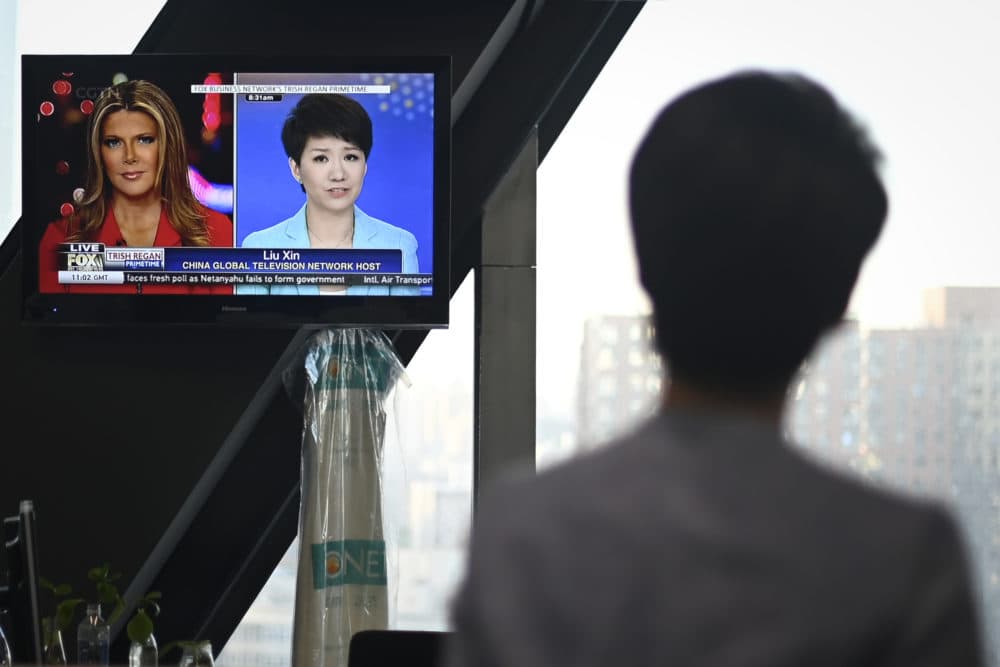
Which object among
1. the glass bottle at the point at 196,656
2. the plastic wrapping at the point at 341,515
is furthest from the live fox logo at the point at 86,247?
the glass bottle at the point at 196,656

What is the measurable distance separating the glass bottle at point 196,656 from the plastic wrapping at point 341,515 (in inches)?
15.5

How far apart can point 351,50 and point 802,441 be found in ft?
Answer: 6.02

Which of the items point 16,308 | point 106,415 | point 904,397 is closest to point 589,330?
point 904,397

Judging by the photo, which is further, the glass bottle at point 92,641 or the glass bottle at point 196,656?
A: the glass bottle at point 92,641

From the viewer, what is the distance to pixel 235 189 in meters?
3.36

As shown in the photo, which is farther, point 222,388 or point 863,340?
point 863,340

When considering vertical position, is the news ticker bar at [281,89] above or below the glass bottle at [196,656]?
above

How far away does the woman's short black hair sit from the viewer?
338 cm

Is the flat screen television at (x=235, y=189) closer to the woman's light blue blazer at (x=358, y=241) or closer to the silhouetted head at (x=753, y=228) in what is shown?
the woman's light blue blazer at (x=358, y=241)

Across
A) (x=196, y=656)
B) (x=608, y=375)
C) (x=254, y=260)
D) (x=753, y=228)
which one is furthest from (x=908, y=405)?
(x=753, y=228)

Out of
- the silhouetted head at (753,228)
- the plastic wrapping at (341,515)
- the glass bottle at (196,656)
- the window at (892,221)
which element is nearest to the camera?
the silhouetted head at (753,228)

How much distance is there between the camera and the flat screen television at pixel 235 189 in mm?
3352

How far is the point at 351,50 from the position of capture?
12.1ft

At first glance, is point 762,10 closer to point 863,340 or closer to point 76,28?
point 863,340
